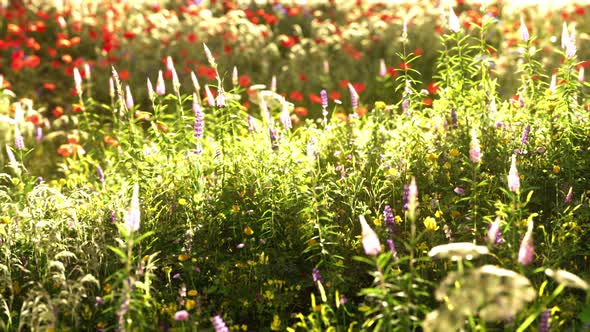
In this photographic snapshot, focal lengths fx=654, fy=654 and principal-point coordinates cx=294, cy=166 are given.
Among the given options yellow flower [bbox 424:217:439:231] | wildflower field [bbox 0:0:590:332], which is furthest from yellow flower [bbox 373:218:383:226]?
yellow flower [bbox 424:217:439:231]

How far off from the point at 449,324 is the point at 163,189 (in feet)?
7.58

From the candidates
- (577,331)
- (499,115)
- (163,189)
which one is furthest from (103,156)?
(577,331)

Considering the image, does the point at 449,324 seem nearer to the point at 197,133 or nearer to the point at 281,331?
the point at 281,331

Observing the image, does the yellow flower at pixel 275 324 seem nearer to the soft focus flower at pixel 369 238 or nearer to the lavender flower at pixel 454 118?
the soft focus flower at pixel 369 238

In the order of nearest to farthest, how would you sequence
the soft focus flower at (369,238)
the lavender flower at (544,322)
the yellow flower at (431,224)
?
the soft focus flower at (369,238) < the lavender flower at (544,322) < the yellow flower at (431,224)

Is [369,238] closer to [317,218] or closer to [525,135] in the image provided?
[317,218]

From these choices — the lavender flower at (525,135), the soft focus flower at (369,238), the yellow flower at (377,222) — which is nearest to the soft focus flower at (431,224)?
the yellow flower at (377,222)

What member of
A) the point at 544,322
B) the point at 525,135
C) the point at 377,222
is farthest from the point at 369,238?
Answer: the point at 525,135

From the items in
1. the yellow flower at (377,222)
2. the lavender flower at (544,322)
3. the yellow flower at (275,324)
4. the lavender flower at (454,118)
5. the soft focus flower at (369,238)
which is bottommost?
the lavender flower at (544,322)

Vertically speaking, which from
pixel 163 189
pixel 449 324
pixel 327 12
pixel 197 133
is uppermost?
pixel 327 12

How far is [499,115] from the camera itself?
4.30 meters

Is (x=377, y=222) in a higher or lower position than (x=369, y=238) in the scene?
higher

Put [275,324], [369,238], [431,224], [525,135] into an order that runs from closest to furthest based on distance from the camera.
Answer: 1. [369,238]
2. [275,324]
3. [431,224]
4. [525,135]

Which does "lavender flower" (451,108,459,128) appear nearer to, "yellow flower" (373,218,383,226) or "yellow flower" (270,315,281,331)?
"yellow flower" (373,218,383,226)
